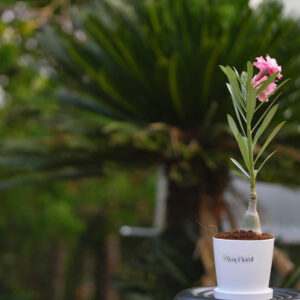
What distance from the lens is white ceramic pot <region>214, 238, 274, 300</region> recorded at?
1.58m

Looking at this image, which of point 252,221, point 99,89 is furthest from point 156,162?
point 252,221

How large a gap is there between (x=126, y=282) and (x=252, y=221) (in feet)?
11.6

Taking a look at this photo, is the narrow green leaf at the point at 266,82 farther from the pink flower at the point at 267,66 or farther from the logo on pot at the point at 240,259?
the logo on pot at the point at 240,259

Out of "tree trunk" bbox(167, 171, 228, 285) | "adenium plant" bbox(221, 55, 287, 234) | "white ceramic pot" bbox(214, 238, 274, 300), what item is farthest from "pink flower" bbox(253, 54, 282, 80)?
"tree trunk" bbox(167, 171, 228, 285)

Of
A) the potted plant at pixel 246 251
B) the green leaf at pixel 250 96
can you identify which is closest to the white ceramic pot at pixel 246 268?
the potted plant at pixel 246 251

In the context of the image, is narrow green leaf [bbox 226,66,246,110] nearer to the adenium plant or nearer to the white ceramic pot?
the adenium plant

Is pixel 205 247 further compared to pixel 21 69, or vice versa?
pixel 21 69

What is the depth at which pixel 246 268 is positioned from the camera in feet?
5.19

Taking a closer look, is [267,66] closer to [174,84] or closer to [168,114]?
[174,84]

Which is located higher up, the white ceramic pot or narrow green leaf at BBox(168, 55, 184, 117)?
narrow green leaf at BBox(168, 55, 184, 117)

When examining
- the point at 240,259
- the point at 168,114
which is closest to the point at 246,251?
the point at 240,259

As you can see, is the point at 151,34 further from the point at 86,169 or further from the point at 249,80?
the point at 249,80

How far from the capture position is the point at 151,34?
185 inches

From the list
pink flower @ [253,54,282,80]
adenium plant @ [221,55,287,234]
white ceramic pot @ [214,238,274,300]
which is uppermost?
pink flower @ [253,54,282,80]
